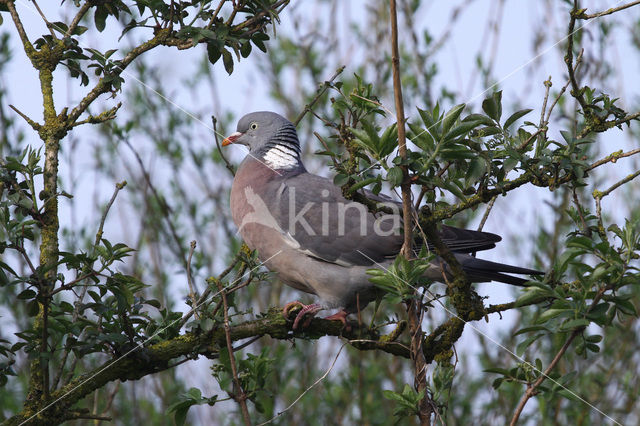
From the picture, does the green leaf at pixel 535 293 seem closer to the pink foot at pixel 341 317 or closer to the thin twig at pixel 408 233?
the thin twig at pixel 408 233

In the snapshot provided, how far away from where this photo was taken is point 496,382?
2.39 m

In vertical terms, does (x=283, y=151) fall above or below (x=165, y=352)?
above

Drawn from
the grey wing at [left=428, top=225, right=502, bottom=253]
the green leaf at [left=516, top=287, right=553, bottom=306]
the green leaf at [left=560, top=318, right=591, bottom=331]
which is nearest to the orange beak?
the grey wing at [left=428, top=225, right=502, bottom=253]

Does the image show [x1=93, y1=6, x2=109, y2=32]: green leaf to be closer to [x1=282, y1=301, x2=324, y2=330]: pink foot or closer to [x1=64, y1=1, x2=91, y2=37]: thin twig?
[x1=64, y1=1, x2=91, y2=37]: thin twig

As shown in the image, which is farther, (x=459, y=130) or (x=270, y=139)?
(x=270, y=139)

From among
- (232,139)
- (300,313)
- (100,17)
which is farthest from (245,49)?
(232,139)

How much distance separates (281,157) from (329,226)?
0.74 meters

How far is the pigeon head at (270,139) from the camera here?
4.45 m

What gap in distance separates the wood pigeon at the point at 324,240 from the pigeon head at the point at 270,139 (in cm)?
28

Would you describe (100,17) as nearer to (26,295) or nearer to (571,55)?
(26,295)

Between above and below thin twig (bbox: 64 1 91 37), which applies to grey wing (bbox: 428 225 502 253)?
below

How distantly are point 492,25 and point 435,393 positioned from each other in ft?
11.1

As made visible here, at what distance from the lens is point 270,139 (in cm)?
456

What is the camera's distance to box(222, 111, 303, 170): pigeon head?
14.6 feet
